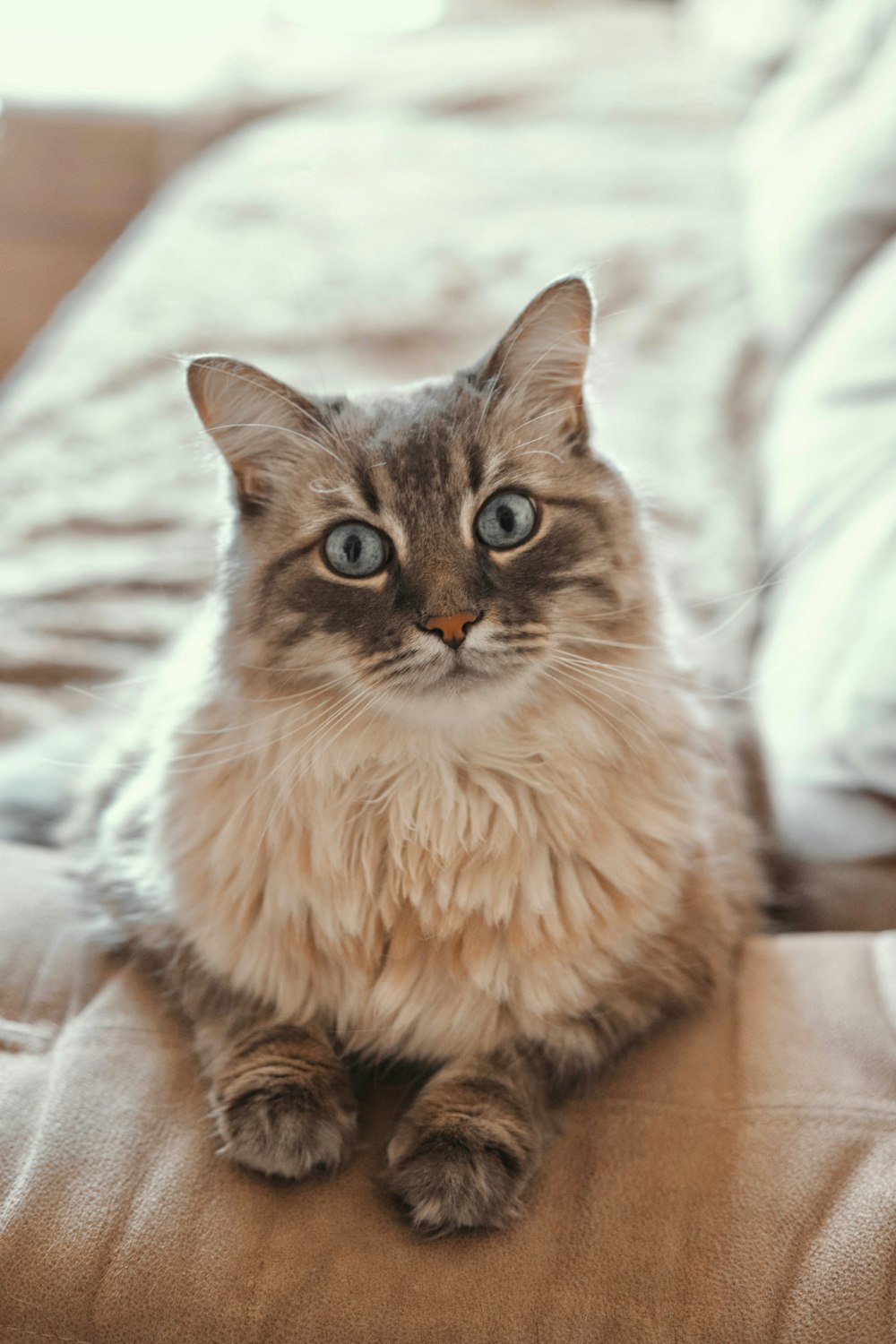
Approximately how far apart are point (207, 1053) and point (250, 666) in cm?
46

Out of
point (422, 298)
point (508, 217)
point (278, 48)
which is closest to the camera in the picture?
point (422, 298)

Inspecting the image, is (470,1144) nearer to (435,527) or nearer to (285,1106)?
(285,1106)

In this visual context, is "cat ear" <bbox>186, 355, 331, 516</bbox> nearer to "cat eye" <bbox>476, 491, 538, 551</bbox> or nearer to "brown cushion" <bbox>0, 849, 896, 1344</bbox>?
"cat eye" <bbox>476, 491, 538, 551</bbox>

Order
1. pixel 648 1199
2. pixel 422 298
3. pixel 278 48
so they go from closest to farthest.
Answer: pixel 648 1199 < pixel 422 298 < pixel 278 48

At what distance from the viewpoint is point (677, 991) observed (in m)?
1.29

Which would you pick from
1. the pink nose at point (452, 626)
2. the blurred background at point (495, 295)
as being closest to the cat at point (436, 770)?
the pink nose at point (452, 626)

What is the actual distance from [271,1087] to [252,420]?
0.78 metres

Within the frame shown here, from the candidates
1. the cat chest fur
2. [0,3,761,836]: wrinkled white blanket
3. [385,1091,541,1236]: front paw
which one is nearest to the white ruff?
the cat chest fur

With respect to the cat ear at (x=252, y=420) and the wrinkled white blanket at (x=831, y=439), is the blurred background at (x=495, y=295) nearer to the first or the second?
the wrinkled white blanket at (x=831, y=439)

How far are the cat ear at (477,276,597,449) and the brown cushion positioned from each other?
2.61 feet

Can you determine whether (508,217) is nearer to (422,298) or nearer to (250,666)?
(422,298)

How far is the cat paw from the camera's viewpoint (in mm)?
1058

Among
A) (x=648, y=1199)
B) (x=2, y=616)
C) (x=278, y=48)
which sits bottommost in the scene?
(x=648, y=1199)

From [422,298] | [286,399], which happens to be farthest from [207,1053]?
[422,298]
